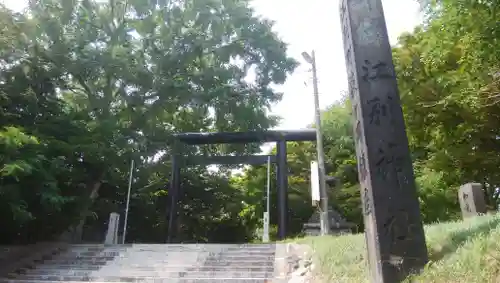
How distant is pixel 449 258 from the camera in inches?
178

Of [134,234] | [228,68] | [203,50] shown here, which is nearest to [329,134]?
[228,68]

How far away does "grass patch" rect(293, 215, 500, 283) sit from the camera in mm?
3869

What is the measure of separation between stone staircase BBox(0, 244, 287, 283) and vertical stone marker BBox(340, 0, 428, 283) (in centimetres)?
352

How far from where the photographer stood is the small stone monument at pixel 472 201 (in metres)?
8.42

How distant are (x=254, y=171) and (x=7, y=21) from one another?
44.5ft

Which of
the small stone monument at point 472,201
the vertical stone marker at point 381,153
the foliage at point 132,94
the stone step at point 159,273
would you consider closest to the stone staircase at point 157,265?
the stone step at point 159,273

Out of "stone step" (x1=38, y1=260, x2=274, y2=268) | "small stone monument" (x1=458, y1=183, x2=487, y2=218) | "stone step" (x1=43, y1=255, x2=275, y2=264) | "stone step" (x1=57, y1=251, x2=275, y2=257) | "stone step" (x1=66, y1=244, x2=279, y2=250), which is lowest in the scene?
"stone step" (x1=38, y1=260, x2=274, y2=268)

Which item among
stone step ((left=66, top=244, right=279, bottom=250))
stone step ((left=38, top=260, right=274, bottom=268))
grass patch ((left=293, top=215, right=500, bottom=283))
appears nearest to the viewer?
grass patch ((left=293, top=215, right=500, bottom=283))

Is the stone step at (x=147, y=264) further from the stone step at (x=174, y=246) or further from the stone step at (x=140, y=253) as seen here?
the stone step at (x=174, y=246)

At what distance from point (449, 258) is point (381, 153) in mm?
1368

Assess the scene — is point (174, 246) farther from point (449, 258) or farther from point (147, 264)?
point (449, 258)

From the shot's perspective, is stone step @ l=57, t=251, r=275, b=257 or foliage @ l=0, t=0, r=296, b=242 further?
foliage @ l=0, t=0, r=296, b=242

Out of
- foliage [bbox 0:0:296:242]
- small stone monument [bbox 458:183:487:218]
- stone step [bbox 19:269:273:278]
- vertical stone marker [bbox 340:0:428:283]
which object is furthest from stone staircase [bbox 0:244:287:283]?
small stone monument [bbox 458:183:487:218]

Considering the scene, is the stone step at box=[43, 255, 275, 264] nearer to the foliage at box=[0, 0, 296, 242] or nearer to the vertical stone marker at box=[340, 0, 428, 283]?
the foliage at box=[0, 0, 296, 242]
